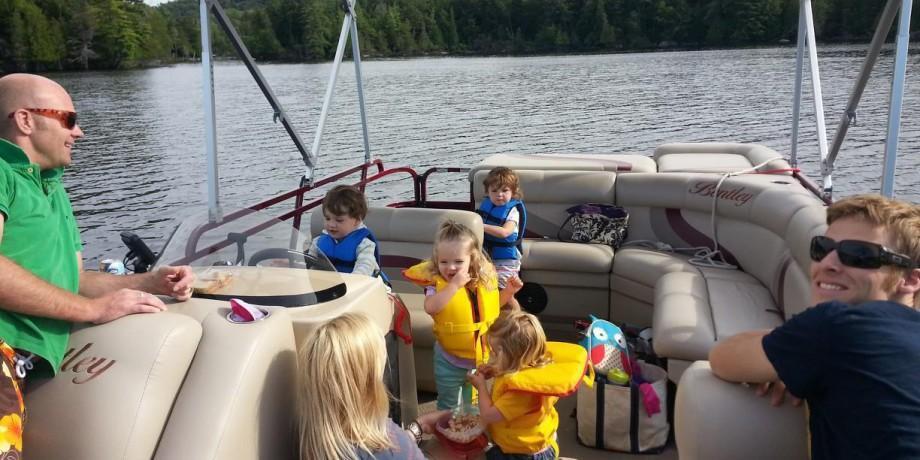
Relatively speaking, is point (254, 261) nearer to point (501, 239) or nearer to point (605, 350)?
point (605, 350)

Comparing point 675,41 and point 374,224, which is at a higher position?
point 675,41

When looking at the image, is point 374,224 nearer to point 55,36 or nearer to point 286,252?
point 286,252

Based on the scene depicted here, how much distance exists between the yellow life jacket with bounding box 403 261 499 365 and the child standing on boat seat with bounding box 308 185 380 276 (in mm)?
466

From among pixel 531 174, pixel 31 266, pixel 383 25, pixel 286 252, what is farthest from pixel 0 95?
pixel 383 25

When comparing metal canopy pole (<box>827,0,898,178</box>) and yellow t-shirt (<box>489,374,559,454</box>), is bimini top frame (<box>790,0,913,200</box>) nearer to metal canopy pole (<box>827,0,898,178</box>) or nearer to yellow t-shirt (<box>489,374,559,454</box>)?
metal canopy pole (<box>827,0,898,178</box>)

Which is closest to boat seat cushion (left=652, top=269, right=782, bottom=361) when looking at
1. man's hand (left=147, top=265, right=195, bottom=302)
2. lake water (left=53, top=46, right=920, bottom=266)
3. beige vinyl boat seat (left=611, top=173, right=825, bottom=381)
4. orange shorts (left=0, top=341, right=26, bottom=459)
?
beige vinyl boat seat (left=611, top=173, right=825, bottom=381)

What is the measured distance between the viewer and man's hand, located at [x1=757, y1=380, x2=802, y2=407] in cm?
159

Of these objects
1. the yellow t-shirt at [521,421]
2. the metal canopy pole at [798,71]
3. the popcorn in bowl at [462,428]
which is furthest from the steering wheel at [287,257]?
the metal canopy pole at [798,71]

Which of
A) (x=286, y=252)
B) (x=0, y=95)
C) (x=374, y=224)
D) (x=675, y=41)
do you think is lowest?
(x=374, y=224)

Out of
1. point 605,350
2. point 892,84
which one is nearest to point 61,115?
point 605,350

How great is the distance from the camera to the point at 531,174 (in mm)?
5434

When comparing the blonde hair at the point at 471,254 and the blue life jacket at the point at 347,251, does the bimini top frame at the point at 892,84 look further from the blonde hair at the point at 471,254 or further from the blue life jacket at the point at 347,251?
the blue life jacket at the point at 347,251

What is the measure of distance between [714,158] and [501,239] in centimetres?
248

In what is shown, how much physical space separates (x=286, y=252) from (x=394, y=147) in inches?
582
